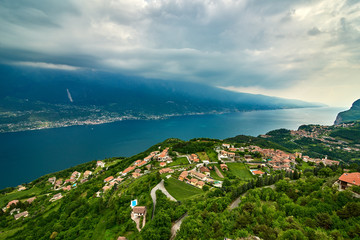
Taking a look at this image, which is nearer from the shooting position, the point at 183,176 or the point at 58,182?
the point at 183,176

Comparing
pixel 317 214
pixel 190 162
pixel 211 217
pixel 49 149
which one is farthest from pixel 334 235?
pixel 49 149

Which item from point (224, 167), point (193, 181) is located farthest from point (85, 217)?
point (224, 167)

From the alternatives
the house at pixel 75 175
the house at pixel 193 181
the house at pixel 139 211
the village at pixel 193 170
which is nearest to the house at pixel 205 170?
the village at pixel 193 170

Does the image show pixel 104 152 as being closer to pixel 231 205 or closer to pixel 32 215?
pixel 32 215

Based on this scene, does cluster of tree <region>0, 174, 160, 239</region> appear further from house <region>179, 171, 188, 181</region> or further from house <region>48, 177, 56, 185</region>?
house <region>48, 177, 56, 185</region>

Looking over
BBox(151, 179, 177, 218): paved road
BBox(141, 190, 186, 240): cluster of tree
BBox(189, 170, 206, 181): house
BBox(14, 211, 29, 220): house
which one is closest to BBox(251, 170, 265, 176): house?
BBox(189, 170, 206, 181): house

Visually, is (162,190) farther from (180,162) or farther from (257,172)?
(257,172)
